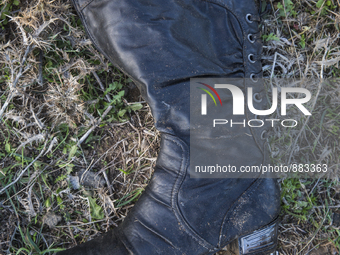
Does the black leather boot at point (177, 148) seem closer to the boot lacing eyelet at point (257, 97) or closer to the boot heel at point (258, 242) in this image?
the boot heel at point (258, 242)

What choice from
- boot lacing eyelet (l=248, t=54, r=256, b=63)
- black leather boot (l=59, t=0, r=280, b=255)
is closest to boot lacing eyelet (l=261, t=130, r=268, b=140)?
black leather boot (l=59, t=0, r=280, b=255)

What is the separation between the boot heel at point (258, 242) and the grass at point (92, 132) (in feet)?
0.87

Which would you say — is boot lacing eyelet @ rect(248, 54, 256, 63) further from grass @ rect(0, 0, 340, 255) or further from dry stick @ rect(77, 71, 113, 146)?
dry stick @ rect(77, 71, 113, 146)

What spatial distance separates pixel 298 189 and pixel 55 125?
1.64 metres

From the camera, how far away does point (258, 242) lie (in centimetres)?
166

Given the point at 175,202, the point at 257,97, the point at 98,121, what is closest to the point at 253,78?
the point at 257,97

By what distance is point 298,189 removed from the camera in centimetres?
191

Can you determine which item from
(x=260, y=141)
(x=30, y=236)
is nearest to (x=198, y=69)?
(x=260, y=141)

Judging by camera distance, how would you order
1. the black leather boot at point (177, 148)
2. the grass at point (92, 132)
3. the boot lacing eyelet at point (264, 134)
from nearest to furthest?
the black leather boot at point (177, 148) < the boot lacing eyelet at point (264, 134) < the grass at point (92, 132)

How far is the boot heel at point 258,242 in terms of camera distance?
1647 millimetres

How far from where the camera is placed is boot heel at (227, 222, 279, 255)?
1.65 metres

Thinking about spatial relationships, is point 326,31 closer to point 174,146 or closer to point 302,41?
point 302,41

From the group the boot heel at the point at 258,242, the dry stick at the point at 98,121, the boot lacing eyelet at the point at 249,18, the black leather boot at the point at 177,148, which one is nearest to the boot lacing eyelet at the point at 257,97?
the black leather boot at the point at 177,148

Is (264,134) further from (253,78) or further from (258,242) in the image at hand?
(258,242)
